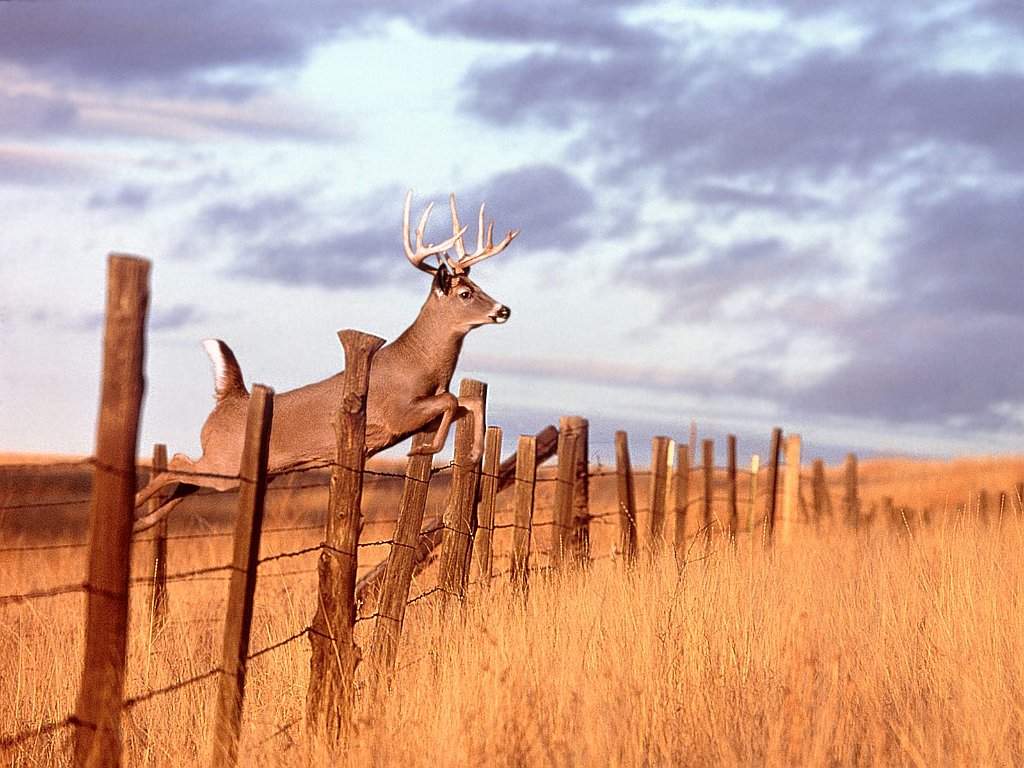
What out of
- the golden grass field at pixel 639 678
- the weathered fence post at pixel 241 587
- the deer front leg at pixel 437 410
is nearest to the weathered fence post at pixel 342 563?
the golden grass field at pixel 639 678

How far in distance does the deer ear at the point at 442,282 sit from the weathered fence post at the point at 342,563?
14.0ft

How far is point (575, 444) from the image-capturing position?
957cm

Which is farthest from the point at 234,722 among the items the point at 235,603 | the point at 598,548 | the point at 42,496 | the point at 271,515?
the point at 42,496

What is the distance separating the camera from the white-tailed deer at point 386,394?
28.9 ft

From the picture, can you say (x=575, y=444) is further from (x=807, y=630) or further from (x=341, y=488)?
(x=341, y=488)

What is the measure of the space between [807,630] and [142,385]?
4.38 meters

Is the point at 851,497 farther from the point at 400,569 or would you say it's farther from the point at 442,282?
the point at 400,569

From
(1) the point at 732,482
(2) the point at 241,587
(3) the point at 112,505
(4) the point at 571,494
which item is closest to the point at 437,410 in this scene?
(4) the point at 571,494

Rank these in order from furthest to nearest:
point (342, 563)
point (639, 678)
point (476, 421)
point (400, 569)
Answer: point (476, 421) < point (400, 569) < point (639, 678) < point (342, 563)

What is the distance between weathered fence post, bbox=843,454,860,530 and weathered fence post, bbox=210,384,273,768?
11.9 meters

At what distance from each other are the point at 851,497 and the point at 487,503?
9562mm

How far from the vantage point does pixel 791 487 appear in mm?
14672

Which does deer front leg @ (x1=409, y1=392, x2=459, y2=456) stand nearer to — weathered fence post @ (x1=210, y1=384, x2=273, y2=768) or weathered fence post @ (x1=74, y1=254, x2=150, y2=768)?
weathered fence post @ (x1=210, y1=384, x2=273, y2=768)

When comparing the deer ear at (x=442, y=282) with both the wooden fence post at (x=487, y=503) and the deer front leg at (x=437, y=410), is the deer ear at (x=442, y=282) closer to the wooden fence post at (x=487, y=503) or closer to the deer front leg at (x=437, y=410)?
the deer front leg at (x=437, y=410)
